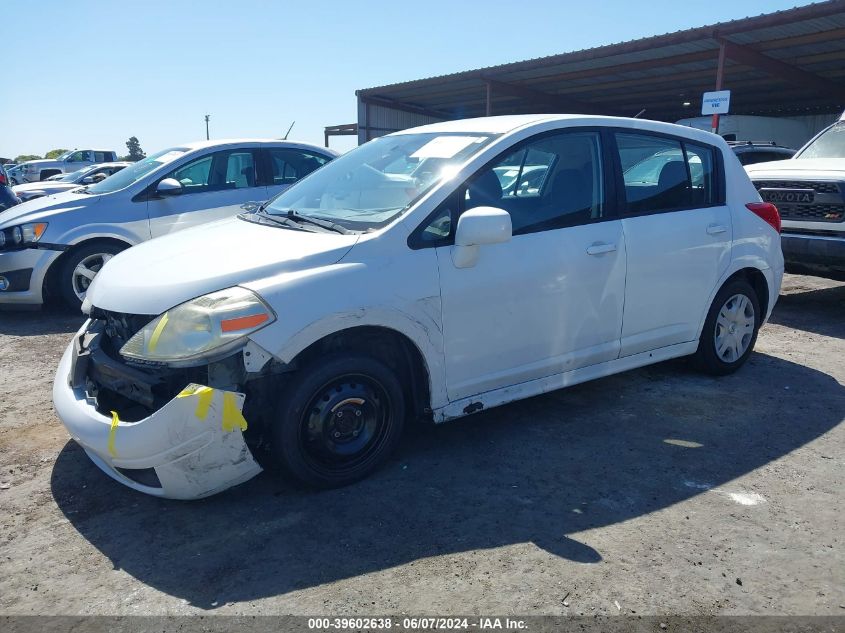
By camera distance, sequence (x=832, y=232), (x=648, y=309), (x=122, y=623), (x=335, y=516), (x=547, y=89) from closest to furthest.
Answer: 1. (x=122, y=623)
2. (x=335, y=516)
3. (x=648, y=309)
4. (x=832, y=232)
5. (x=547, y=89)

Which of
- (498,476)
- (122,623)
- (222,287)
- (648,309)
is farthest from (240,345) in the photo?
(648,309)

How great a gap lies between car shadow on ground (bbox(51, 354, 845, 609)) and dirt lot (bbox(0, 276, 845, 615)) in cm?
1

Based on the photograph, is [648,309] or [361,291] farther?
[648,309]

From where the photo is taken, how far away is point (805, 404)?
172 inches

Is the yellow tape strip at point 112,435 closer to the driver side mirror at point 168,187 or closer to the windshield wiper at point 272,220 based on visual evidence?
the windshield wiper at point 272,220

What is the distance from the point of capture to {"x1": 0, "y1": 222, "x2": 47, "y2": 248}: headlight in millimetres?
6316

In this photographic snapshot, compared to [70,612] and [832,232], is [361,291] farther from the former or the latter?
[832,232]

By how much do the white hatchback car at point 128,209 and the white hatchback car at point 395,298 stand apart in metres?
3.17

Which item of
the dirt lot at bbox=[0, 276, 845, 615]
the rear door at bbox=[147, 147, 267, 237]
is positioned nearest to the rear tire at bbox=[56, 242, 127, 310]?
the rear door at bbox=[147, 147, 267, 237]

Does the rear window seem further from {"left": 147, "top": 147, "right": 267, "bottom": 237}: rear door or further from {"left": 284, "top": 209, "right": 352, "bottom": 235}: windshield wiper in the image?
{"left": 147, "top": 147, "right": 267, "bottom": 237}: rear door

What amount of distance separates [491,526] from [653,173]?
2514 millimetres

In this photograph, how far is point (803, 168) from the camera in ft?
22.8

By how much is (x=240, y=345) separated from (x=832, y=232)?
599cm

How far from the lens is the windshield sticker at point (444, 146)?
11.9 feet
